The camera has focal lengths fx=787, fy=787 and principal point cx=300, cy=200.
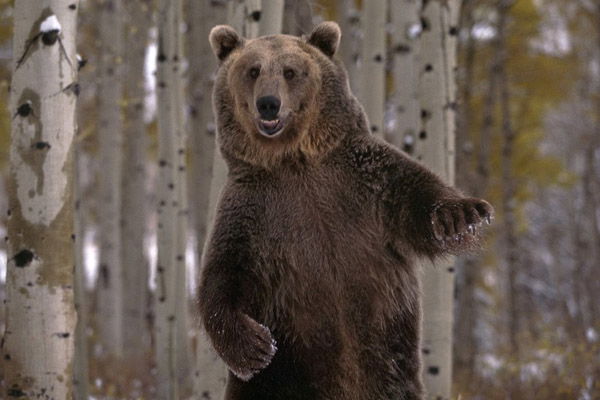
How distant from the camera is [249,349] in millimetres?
3246

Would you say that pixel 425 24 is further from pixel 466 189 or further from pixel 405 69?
pixel 466 189

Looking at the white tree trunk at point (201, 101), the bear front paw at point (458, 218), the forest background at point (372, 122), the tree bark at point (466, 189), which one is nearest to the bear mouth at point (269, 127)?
the bear front paw at point (458, 218)

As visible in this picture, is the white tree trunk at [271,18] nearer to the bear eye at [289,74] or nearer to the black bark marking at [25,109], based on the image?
the bear eye at [289,74]

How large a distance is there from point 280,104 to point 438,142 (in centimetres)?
214

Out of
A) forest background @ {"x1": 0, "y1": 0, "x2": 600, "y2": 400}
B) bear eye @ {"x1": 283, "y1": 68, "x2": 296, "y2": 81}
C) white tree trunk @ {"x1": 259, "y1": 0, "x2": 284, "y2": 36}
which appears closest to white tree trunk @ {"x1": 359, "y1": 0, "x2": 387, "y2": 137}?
forest background @ {"x1": 0, "y1": 0, "x2": 600, "y2": 400}

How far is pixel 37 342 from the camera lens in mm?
3787

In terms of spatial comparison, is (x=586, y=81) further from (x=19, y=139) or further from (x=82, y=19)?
(x=19, y=139)

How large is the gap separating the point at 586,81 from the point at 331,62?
14.6 meters

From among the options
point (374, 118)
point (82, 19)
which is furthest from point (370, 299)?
point (82, 19)

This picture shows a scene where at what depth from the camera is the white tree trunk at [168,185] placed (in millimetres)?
6688

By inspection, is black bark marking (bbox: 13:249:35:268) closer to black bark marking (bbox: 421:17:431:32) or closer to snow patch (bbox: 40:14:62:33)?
snow patch (bbox: 40:14:62:33)

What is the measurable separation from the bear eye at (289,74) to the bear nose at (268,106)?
0.19 m

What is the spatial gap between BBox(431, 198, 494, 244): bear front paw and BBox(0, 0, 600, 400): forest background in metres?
0.67

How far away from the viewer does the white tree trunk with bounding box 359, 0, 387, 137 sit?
6230 mm
